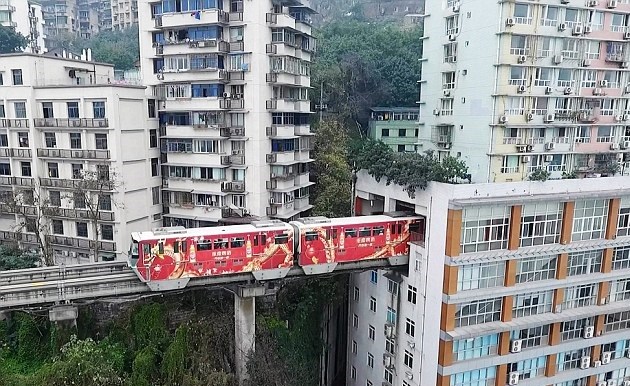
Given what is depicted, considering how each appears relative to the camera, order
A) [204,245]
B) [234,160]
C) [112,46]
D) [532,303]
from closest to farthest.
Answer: [204,245]
[532,303]
[234,160]
[112,46]

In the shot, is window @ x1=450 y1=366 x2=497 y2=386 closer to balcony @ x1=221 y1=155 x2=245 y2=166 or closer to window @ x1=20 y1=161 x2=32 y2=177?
balcony @ x1=221 y1=155 x2=245 y2=166

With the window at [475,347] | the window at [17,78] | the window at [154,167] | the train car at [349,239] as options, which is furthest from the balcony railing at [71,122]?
the window at [475,347]

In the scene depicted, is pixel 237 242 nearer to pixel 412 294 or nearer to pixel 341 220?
pixel 341 220

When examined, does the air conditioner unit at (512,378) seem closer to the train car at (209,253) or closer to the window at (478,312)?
the window at (478,312)

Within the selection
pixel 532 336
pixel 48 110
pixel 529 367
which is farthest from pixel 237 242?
pixel 48 110

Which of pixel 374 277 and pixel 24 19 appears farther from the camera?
pixel 24 19

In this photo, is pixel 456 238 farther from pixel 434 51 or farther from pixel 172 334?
pixel 434 51
